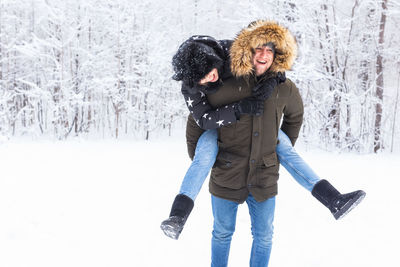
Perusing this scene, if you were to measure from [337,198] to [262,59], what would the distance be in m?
0.92

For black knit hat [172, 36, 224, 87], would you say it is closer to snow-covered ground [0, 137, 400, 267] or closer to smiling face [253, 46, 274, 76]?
smiling face [253, 46, 274, 76]

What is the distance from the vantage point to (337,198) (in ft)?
5.98

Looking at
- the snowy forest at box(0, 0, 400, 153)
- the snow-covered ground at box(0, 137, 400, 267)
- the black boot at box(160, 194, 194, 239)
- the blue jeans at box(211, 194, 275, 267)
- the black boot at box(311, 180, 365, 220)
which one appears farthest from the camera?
the snowy forest at box(0, 0, 400, 153)

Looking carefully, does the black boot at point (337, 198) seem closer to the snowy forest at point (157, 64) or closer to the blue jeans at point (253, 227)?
the blue jeans at point (253, 227)

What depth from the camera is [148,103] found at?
30.5ft

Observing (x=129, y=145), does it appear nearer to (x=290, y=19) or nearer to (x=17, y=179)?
(x=17, y=179)

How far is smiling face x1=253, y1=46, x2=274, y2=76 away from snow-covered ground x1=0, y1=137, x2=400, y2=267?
→ 172 centimetres

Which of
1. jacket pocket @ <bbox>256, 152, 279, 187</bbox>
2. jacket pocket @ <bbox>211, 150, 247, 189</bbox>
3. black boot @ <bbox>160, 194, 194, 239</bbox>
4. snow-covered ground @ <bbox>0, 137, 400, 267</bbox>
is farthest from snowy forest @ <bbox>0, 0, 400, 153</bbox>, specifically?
black boot @ <bbox>160, 194, 194, 239</bbox>

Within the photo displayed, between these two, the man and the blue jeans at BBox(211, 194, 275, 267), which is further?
the blue jeans at BBox(211, 194, 275, 267)

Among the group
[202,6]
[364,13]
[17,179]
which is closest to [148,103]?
[202,6]

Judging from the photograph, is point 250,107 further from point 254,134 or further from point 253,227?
point 253,227

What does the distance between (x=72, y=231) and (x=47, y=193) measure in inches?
50.8

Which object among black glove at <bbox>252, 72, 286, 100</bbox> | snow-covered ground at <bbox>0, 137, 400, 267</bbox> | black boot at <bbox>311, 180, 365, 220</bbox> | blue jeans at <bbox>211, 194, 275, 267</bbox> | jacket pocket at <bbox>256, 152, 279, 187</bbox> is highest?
black glove at <bbox>252, 72, 286, 100</bbox>

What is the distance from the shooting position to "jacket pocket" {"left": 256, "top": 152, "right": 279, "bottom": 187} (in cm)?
197
